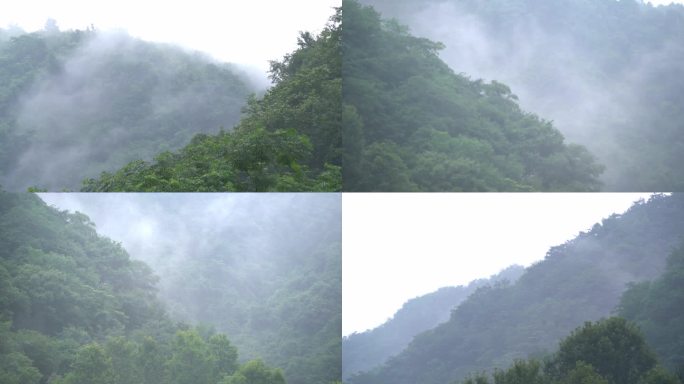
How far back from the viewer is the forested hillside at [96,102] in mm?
11266

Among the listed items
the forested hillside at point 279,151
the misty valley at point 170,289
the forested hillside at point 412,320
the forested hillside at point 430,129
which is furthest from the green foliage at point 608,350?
the forested hillside at point 279,151

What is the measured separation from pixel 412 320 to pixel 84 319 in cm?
270

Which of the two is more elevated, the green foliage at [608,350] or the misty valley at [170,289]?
the misty valley at [170,289]

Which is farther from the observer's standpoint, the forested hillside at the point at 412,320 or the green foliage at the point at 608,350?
the forested hillside at the point at 412,320

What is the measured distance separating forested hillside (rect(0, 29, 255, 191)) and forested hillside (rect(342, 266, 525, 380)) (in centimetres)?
496

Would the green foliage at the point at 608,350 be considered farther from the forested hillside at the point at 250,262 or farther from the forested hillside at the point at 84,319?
the forested hillside at the point at 84,319

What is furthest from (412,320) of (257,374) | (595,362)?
(595,362)

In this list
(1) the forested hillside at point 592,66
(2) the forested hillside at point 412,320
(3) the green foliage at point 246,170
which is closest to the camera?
(2) the forested hillside at point 412,320

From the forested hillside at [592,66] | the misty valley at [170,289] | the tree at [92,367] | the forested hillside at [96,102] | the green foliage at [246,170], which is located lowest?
the tree at [92,367]

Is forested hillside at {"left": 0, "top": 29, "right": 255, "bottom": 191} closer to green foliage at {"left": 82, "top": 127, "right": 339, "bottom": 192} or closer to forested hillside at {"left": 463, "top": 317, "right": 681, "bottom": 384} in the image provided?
green foliage at {"left": 82, "top": 127, "right": 339, "bottom": 192}

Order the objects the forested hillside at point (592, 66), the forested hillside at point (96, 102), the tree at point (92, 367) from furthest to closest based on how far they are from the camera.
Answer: the forested hillside at point (96, 102) < the forested hillside at point (592, 66) < the tree at point (92, 367)

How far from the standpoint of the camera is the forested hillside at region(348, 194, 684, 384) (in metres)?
6.84

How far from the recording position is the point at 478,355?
6.84m

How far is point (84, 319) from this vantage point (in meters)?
6.62
